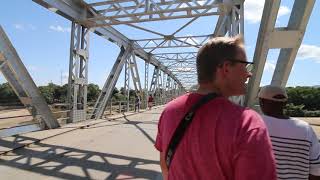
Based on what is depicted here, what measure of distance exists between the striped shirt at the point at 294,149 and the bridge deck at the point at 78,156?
4459mm

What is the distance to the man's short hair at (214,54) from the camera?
1748mm

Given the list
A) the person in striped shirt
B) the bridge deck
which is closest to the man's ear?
the person in striped shirt

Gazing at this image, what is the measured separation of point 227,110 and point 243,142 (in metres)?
0.17

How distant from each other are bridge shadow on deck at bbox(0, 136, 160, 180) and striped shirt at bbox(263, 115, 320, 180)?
4517 millimetres

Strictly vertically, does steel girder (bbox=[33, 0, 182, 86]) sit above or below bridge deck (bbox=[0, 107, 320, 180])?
above

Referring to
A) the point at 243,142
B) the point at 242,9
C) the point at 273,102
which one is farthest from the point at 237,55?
the point at 242,9

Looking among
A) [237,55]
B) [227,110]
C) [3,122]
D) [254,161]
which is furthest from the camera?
[3,122]

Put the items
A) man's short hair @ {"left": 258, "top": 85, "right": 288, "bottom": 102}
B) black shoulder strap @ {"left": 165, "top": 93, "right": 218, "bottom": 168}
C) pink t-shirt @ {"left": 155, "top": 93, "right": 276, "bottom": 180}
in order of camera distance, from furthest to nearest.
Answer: man's short hair @ {"left": 258, "top": 85, "right": 288, "bottom": 102} < black shoulder strap @ {"left": 165, "top": 93, "right": 218, "bottom": 168} < pink t-shirt @ {"left": 155, "top": 93, "right": 276, "bottom": 180}

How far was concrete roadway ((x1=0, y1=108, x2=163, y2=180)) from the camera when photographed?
7.19 m

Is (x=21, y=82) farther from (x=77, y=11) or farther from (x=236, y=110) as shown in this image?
(x=236, y=110)

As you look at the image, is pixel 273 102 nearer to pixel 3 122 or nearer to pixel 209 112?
pixel 209 112

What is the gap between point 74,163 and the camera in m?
8.09

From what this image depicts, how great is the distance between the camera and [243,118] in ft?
5.16

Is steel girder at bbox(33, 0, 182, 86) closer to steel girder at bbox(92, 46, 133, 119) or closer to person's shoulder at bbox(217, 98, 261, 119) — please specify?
steel girder at bbox(92, 46, 133, 119)
